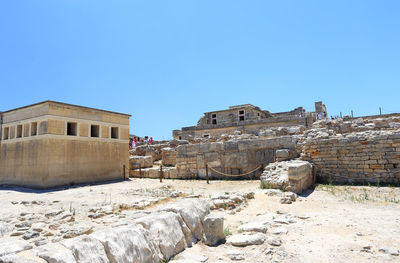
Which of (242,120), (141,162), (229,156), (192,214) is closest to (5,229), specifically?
(192,214)

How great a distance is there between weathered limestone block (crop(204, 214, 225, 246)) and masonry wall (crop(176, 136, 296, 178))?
6994mm

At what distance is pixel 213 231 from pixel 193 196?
2936mm

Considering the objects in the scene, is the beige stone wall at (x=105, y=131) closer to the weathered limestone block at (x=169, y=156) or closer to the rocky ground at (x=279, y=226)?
the weathered limestone block at (x=169, y=156)

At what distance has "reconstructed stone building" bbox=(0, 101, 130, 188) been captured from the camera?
10695 mm

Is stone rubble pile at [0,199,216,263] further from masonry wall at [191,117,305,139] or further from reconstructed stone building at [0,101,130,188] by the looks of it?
masonry wall at [191,117,305,139]

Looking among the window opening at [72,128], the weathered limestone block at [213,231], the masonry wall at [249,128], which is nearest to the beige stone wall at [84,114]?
the window opening at [72,128]

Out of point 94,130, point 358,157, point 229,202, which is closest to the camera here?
point 229,202

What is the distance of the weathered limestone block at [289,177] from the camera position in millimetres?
7211

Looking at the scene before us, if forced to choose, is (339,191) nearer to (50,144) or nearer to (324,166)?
(324,166)

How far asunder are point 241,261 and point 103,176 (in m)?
11.2

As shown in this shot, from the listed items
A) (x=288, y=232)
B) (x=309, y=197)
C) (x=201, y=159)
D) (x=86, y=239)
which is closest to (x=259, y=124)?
(x=201, y=159)

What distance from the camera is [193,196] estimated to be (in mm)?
6543

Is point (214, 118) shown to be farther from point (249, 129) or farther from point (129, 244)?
point (129, 244)

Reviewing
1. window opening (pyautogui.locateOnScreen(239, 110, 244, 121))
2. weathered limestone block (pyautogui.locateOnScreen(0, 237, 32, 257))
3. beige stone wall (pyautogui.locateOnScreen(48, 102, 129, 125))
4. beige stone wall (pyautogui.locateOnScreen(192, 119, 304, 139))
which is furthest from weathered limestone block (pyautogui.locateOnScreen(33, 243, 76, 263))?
window opening (pyautogui.locateOnScreen(239, 110, 244, 121))
